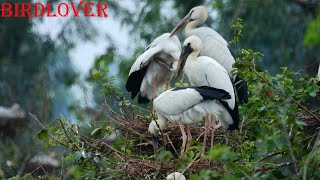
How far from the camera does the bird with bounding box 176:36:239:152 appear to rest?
525 cm

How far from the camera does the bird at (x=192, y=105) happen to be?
203 inches

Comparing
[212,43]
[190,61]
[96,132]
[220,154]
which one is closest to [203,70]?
[190,61]

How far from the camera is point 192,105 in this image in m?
5.23

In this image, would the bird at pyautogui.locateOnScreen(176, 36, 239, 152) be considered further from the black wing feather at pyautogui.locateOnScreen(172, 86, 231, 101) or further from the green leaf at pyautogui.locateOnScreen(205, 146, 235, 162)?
the green leaf at pyautogui.locateOnScreen(205, 146, 235, 162)

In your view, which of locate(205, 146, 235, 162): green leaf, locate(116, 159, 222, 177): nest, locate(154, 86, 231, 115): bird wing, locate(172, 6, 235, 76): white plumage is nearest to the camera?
locate(205, 146, 235, 162): green leaf

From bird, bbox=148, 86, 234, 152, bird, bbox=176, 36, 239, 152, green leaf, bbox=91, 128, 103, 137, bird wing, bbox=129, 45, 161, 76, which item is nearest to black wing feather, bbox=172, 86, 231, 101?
bird, bbox=148, 86, 234, 152

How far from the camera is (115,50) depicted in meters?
10.4

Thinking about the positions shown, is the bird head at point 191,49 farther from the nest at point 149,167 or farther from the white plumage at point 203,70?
the nest at point 149,167

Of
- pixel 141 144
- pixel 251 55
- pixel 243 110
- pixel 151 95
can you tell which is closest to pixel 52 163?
pixel 151 95

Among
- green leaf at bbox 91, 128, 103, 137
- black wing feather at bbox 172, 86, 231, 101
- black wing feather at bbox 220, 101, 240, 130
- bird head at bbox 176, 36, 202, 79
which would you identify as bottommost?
green leaf at bbox 91, 128, 103, 137

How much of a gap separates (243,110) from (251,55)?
0.91 meters

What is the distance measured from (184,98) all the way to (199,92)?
0.45ft

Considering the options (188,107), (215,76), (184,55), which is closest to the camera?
(188,107)

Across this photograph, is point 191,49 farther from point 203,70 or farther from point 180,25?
point 180,25
